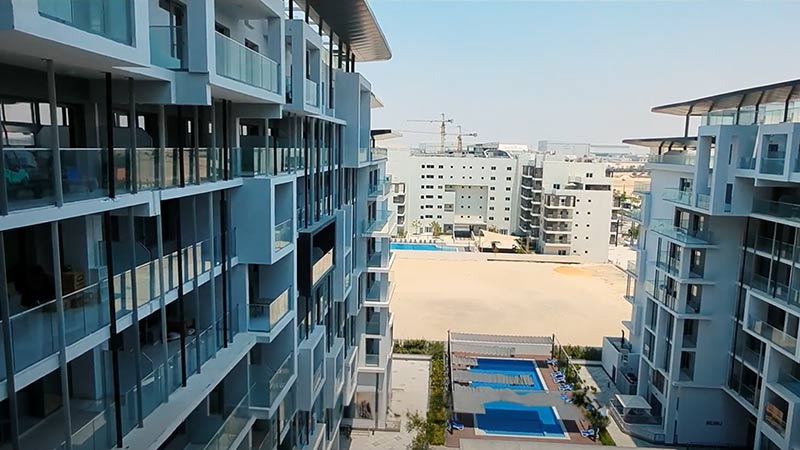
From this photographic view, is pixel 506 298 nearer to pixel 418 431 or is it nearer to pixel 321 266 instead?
pixel 418 431

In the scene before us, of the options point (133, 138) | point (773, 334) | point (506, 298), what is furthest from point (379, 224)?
point (506, 298)

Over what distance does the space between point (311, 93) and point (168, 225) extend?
5182mm

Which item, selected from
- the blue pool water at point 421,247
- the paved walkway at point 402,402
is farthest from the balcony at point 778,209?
the blue pool water at point 421,247

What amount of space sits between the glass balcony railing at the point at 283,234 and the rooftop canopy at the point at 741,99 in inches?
570

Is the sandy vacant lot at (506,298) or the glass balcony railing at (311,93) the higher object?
the glass balcony railing at (311,93)

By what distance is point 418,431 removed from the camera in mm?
19484

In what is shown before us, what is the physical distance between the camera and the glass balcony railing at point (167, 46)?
726 centimetres

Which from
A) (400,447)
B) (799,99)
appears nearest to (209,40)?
(400,447)

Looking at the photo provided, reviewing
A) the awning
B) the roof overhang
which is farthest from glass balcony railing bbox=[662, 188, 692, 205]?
the roof overhang

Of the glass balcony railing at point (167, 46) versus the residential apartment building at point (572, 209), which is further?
the residential apartment building at point (572, 209)

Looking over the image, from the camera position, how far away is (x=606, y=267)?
49.8 meters

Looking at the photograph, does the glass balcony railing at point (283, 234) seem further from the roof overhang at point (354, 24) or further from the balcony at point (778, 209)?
the balcony at point (778, 209)

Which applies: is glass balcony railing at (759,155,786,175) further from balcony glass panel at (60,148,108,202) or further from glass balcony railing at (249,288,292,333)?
balcony glass panel at (60,148,108,202)

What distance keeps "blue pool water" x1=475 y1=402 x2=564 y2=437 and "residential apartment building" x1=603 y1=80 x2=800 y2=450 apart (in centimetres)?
262
